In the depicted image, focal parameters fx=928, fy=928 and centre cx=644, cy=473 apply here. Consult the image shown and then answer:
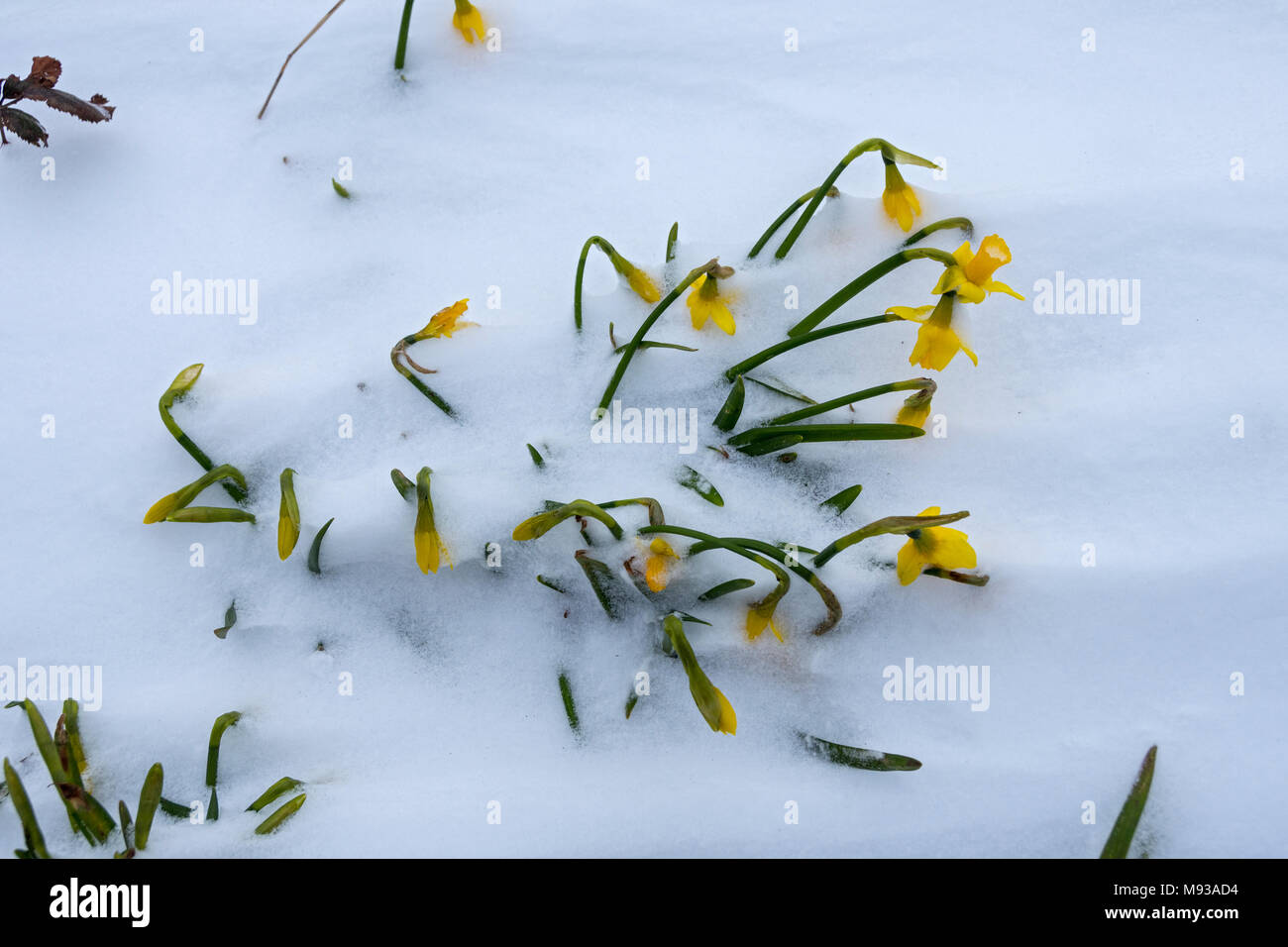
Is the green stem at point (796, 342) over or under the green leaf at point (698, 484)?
over

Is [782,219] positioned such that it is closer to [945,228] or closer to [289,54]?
[945,228]

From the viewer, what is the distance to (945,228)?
6.21ft

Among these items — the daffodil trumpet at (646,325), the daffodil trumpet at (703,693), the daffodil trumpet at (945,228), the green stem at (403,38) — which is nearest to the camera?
the daffodil trumpet at (703,693)

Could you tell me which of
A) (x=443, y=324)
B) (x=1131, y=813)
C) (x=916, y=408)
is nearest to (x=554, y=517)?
(x=443, y=324)

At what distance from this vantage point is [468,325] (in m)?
1.95

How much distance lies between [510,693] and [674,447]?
0.58 metres

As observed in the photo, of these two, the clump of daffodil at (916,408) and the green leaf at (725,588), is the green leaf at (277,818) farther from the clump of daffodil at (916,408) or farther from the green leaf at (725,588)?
the clump of daffodil at (916,408)

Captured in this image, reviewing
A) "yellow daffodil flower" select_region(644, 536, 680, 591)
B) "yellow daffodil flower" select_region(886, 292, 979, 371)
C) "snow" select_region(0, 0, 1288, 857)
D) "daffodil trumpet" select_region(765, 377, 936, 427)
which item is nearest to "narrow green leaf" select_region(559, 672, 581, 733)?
"snow" select_region(0, 0, 1288, 857)

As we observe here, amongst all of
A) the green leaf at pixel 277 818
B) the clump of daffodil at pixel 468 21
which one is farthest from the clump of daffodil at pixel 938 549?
the clump of daffodil at pixel 468 21

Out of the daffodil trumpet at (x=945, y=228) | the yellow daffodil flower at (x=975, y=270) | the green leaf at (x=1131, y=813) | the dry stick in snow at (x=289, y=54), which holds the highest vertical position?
the dry stick in snow at (x=289, y=54)

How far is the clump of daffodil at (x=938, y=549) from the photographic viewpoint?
63.2 inches

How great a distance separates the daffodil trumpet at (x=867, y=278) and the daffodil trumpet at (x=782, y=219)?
186 millimetres

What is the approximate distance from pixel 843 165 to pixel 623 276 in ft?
1.60

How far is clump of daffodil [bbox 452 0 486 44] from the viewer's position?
2.06 metres
